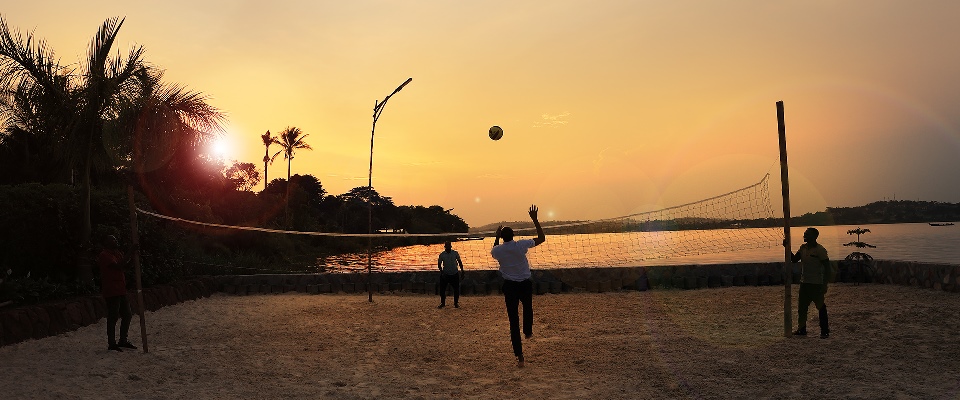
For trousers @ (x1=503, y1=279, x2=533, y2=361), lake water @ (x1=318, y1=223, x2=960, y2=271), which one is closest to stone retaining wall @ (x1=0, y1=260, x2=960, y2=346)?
lake water @ (x1=318, y1=223, x2=960, y2=271)

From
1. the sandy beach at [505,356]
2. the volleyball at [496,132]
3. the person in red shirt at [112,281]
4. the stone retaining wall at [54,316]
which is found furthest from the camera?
the volleyball at [496,132]

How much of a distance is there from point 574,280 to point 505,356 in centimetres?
1123

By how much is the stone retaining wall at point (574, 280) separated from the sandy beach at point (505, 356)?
1.84m

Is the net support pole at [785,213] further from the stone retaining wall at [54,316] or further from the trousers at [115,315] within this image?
the stone retaining wall at [54,316]

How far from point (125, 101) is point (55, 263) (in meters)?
3.98

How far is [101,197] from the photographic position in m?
14.8

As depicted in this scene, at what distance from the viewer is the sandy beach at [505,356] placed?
746 cm

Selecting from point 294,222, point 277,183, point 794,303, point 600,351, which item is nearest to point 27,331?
point 600,351

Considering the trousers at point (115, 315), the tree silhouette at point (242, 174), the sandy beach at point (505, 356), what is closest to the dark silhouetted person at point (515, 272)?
the sandy beach at point (505, 356)

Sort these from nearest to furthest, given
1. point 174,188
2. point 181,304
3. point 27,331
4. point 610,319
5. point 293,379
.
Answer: point 293,379, point 27,331, point 610,319, point 181,304, point 174,188

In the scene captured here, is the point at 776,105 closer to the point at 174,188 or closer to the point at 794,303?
the point at 794,303

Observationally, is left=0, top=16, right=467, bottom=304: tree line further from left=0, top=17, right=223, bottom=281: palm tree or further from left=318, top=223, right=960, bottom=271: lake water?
left=318, top=223, right=960, bottom=271: lake water

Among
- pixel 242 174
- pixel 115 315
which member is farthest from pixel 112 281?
pixel 242 174

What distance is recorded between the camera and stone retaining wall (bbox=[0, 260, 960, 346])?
16.1 metres
